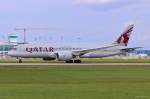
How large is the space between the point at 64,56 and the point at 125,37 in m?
17.7

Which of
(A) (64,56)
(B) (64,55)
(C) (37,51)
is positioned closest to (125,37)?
(B) (64,55)

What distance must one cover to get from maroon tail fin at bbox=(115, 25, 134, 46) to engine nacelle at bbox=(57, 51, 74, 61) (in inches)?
533

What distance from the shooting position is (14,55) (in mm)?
90938

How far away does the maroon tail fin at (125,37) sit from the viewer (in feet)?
324

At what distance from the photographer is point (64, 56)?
8725 cm

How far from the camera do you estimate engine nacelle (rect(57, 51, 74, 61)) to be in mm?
87438

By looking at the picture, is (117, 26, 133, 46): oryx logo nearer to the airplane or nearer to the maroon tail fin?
the maroon tail fin

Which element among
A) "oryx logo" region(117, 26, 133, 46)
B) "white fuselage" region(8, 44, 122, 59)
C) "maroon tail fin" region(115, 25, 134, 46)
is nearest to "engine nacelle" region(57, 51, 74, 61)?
"white fuselage" region(8, 44, 122, 59)
